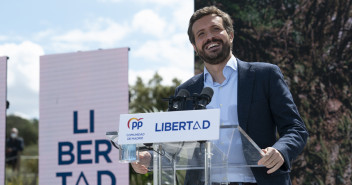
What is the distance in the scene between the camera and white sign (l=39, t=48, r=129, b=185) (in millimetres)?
5250

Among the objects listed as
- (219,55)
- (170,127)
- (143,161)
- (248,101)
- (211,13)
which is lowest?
(143,161)

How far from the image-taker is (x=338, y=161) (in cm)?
497

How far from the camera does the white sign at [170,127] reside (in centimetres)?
178

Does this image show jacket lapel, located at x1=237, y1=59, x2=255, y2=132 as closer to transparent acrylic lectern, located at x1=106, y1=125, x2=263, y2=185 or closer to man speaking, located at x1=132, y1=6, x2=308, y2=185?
man speaking, located at x1=132, y1=6, x2=308, y2=185

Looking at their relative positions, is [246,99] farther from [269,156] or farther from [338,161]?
[338,161]

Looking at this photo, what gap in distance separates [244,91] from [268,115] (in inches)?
5.9

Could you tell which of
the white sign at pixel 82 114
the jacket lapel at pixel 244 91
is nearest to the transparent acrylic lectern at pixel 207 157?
the jacket lapel at pixel 244 91

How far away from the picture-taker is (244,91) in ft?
7.45

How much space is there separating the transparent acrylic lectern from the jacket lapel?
255 millimetres

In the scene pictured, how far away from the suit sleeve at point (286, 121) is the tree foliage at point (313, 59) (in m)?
2.92

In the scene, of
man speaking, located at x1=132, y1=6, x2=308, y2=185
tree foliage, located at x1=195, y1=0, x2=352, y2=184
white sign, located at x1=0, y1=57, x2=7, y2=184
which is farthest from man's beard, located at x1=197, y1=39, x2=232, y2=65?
white sign, located at x1=0, y1=57, x2=7, y2=184

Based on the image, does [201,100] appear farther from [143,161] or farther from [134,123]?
[143,161]

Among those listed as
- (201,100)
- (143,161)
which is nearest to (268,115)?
(201,100)

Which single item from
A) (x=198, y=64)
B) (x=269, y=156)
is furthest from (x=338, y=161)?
(x=269, y=156)
